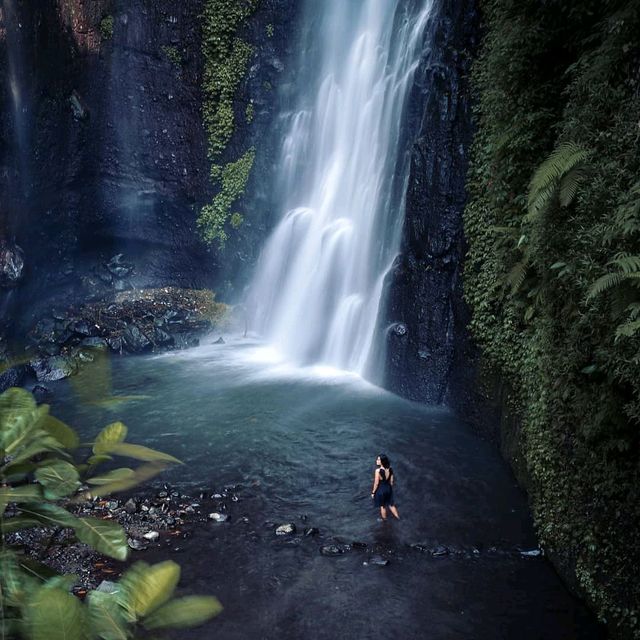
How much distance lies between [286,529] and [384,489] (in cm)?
157

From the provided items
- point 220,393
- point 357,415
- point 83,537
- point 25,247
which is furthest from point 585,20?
point 25,247

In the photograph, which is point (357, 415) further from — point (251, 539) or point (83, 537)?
point (83, 537)

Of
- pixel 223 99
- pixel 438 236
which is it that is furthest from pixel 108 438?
pixel 223 99

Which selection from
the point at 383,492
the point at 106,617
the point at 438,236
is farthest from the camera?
the point at 438,236

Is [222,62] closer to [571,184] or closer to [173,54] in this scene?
[173,54]

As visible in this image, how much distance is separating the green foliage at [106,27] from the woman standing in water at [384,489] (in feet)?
61.6

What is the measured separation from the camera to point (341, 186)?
18.0 metres

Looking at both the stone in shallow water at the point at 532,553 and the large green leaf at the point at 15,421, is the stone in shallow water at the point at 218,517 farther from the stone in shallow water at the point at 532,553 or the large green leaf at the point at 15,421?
the large green leaf at the point at 15,421

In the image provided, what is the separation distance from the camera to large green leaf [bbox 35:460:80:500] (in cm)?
135

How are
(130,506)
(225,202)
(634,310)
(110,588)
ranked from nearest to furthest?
(110,588), (634,310), (130,506), (225,202)

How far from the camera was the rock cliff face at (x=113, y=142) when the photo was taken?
17312 millimetres

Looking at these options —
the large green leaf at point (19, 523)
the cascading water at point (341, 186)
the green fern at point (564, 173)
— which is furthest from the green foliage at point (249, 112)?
the large green leaf at point (19, 523)

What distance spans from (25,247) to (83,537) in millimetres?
18343

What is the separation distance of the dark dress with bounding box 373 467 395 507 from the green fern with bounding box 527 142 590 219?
4.58 meters
